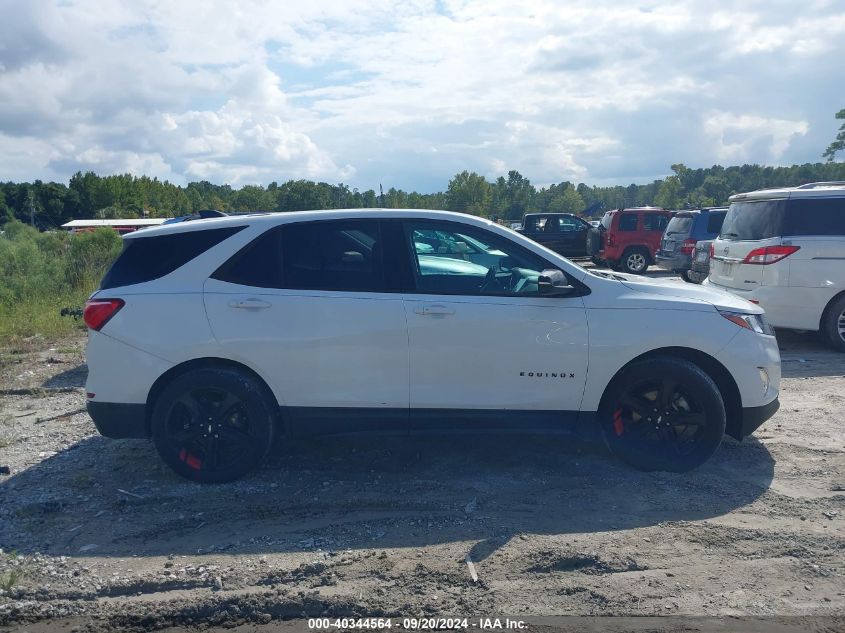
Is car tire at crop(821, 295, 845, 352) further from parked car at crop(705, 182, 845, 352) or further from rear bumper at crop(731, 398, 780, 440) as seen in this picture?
rear bumper at crop(731, 398, 780, 440)

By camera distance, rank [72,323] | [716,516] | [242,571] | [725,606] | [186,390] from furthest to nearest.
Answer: [72,323] → [186,390] → [716,516] → [242,571] → [725,606]

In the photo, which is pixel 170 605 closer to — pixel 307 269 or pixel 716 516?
pixel 307 269

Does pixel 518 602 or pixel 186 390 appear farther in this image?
pixel 186 390

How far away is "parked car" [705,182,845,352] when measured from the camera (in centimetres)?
881

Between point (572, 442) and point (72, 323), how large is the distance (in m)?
8.79

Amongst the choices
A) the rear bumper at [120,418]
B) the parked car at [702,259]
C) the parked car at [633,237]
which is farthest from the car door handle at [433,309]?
the parked car at [633,237]

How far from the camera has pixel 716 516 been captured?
4.46 metres

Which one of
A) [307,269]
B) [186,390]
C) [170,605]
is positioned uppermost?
[307,269]

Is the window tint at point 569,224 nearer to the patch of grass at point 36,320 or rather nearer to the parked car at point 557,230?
the parked car at point 557,230

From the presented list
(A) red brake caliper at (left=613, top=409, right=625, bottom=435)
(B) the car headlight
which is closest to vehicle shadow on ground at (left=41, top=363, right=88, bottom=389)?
(A) red brake caliper at (left=613, top=409, right=625, bottom=435)

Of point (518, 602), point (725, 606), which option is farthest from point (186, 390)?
point (725, 606)

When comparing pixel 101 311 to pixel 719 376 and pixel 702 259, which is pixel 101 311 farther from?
pixel 702 259

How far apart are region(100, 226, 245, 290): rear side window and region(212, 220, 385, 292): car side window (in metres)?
0.23

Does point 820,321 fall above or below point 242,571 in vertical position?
above
